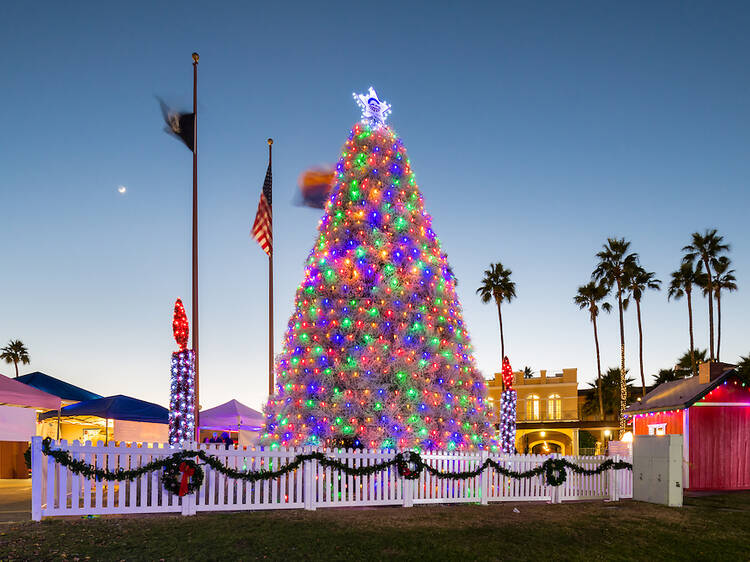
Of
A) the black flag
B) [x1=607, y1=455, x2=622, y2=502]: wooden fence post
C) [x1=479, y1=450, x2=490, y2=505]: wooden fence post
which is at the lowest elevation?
[x1=607, y1=455, x2=622, y2=502]: wooden fence post

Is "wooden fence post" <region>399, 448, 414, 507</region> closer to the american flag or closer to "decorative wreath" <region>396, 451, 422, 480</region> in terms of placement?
"decorative wreath" <region>396, 451, 422, 480</region>

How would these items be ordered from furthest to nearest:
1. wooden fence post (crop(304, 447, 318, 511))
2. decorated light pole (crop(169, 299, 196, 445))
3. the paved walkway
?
decorated light pole (crop(169, 299, 196, 445)) < wooden fence post (crop(304, 447, 318, 511)) < the paved walkway

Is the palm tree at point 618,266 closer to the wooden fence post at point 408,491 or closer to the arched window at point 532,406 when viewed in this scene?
the arched window at point 532,406

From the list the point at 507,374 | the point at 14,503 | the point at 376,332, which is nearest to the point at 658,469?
the point at 376,332

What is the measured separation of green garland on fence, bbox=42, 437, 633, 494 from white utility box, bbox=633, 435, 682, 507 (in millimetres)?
1782

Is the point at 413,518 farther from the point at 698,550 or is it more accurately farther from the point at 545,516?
the point at 698,550

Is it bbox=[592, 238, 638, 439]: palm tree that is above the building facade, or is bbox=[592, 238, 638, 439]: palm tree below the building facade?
above

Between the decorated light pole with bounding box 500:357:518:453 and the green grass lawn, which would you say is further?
the decorated light pole with bounding box 500:357:518:453

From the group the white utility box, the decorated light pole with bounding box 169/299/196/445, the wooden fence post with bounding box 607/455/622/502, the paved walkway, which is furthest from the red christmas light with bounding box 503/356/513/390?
the paved walkway

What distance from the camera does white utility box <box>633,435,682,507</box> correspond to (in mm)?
12977

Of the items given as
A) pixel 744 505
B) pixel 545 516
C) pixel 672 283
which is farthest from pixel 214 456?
pixel 672 283

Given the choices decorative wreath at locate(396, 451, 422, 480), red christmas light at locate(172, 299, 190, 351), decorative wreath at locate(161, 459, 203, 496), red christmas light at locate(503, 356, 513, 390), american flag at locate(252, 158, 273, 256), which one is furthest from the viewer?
red christmas light at locate(503, 356, 513, 390)

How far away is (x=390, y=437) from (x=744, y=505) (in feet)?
26.0

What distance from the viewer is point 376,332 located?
13.2m
